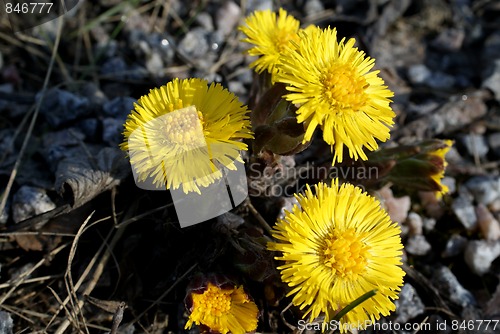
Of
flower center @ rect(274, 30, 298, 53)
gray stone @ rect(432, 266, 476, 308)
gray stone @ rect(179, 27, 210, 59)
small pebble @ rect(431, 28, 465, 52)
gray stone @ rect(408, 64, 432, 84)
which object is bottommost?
gray stone @ rect(432, 266, 476, 308)

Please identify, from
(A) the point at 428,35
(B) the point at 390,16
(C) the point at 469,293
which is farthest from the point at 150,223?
(A) the point at 428,35

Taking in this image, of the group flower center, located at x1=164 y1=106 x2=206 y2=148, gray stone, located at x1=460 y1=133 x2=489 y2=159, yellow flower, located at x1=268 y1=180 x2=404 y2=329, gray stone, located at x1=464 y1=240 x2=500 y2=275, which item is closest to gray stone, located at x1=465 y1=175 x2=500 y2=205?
gray stone, located at x1=460 y1=133 x2=489 y2=159

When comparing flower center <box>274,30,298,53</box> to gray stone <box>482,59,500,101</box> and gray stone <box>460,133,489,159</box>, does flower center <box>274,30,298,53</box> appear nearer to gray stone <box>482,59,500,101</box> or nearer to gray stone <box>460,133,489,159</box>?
gray stone <box>460,133,489,159</box>

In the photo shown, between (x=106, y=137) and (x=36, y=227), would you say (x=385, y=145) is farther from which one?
(x=36, y=227)

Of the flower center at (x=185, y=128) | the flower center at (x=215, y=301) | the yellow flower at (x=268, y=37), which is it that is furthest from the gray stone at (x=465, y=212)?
the flower center at (x=185, y=128)

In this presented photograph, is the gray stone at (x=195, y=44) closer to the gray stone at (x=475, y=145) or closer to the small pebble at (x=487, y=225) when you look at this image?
the gray stone at (x=475, y=145)

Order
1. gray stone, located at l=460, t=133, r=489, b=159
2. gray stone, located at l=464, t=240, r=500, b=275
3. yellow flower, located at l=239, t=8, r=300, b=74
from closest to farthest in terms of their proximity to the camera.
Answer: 1. yellow flower, located at l=239, t=8, r=300, b=74
2. gray stone, located at l=464, t=240, r=500, b=275
3. gray stone, located at l=460, t=133, r=489, b=159
